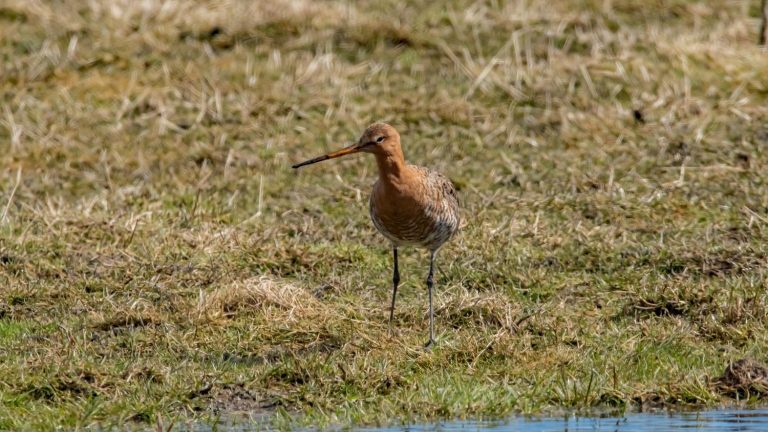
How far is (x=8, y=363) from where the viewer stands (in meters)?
7.40

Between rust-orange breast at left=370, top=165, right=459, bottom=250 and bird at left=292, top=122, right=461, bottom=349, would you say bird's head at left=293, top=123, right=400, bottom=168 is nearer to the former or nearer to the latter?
bird at left=292, top=122, right=461, bottom=349

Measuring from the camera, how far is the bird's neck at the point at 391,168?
8.48 metres

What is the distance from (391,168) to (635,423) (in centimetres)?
242

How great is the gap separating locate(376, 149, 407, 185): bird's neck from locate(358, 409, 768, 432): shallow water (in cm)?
211

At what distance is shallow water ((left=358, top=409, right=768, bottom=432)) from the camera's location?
6586mm

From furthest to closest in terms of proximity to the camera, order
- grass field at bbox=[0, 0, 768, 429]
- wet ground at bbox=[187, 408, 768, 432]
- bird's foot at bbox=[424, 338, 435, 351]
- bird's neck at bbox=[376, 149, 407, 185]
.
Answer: bird's neck at bbox=[376, 149, 407, 185]
bird's foot at bbox=[424, 338, 435, 351]
grass field at bbox=[0, 0, 768, 429]
wet ground at bbox=[187, 408, 768, 432]

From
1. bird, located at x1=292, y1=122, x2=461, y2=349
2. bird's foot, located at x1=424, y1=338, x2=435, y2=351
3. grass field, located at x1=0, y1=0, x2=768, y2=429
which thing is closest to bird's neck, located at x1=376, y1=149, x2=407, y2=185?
bird, located at x1=292, y1=122, x2=461, y2=349

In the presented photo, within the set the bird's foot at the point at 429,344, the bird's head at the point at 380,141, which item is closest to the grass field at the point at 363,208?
the bird's foot at the point at 429,344

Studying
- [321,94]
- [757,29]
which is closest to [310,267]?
[321,94]


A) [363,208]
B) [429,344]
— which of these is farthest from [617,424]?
[363,208]

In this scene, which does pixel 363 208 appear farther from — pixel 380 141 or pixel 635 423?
pixel 635 423

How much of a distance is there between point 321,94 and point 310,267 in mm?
3639

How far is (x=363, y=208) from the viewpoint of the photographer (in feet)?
36.1

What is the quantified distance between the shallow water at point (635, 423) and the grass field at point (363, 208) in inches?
4.9
